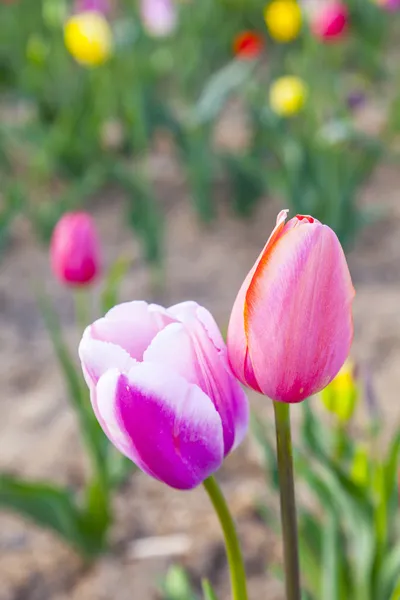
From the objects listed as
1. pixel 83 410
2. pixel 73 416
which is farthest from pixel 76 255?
pixel 73 416

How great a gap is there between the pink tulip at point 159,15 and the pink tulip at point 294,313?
230cm

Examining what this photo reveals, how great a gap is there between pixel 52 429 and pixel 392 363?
0.68 metres

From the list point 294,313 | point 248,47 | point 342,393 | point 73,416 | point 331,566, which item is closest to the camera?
point 294,313

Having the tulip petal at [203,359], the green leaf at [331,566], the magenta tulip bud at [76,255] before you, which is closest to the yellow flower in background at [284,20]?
the magenta tulip bud at [76,255]

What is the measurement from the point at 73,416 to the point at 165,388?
44.9 inches

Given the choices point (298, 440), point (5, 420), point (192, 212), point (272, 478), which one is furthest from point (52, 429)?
point (192, 212)

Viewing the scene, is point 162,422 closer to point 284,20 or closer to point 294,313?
point 294,313

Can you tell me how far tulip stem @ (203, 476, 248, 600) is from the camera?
0.52 m

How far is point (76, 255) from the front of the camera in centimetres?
117

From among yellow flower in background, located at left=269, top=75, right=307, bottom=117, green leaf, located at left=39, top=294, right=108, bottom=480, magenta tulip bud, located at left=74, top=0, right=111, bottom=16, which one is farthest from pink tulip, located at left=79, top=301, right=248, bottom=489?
magenta tulip bud, located at left=74, top=0, right=111, bottom=16

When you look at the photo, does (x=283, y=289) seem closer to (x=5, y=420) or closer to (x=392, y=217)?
(x=5, y=420)

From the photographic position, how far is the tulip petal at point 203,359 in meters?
0.47

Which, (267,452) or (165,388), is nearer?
(165,388)

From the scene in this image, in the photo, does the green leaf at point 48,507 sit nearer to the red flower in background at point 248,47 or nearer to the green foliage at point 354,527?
the green foliage at point 354,527
